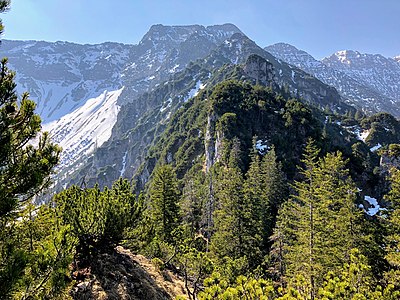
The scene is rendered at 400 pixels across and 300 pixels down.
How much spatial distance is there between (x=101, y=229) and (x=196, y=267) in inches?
108

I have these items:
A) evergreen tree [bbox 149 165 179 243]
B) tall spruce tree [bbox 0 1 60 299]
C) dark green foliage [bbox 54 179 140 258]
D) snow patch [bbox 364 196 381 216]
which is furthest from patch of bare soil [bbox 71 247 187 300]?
snow patch [bbox 364 196 381 216]

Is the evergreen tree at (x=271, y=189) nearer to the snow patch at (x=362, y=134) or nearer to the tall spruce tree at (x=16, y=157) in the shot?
the tall spruce tree at (x=16, y=157)

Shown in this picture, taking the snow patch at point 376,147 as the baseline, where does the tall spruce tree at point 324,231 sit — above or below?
below

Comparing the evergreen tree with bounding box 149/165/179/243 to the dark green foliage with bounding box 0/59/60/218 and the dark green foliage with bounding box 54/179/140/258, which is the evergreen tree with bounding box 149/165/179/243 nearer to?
the dark green foliage with bounding box 54/179/140/258

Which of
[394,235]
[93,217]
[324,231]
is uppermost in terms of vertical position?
[394,235]

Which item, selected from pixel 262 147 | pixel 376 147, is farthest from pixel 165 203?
pixel 376 147

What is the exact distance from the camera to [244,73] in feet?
408

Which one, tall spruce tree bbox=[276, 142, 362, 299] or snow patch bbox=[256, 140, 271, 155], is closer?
tall spruce tree bbox=[276, 142, 362, 299]

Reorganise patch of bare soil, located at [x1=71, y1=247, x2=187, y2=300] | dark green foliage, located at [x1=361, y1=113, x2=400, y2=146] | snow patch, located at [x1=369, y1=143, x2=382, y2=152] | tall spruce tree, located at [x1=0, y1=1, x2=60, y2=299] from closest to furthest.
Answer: tall spruce tree, located at [x1=0, y1=1, x2=60, y2=299], patch of bare soil, located at [x1=71, y1=247, x2=187, y2=300], snow patch, located at [x1=369, y1=143, x2=382, y2=152], dark green foliage, located at [x1=361, y1=113, x2=400, y2=146]

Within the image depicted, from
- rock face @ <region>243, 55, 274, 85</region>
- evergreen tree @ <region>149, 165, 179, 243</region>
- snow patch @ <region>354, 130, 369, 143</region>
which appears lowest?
evergreen tree @ <region>149, 165, 179, 243</region>

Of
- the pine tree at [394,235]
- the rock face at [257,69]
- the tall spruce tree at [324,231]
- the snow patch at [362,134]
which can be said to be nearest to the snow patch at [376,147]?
the snow patch at [362,134]

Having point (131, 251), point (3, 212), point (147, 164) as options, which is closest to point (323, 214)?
point (131, 251)

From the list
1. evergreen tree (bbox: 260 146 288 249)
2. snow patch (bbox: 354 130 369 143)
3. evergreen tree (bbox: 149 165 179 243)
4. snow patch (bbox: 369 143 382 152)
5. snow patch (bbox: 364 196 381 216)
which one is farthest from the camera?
snow patch (bbox: 354 130 369 143)

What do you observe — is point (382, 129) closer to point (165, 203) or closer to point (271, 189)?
point (271, 189)
